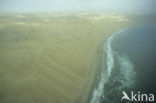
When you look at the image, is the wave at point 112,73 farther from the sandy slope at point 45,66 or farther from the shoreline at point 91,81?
the sandy slope at point 45,66

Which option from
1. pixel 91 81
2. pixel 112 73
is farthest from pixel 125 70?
pixel 91 81

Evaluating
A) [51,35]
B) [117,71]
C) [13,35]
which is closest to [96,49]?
[117,71]

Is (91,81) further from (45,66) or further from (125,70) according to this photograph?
(45,66)

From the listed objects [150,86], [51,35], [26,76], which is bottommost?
[150,86]

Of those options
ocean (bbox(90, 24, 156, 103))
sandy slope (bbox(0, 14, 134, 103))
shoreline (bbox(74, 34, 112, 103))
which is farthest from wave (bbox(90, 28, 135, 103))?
sandy slope (bbox(0, 14, 134, 103))

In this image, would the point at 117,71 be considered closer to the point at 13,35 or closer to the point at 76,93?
the point at 76,93
